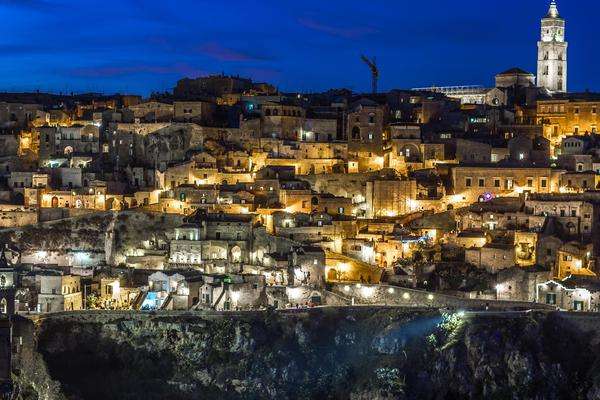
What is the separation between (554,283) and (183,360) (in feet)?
53.0

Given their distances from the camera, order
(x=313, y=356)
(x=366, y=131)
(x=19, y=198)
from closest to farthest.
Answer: (x=313, y=356), (x=19, y=198), (x=366, y=131)

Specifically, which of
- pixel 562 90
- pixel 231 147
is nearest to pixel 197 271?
pixel 231 147

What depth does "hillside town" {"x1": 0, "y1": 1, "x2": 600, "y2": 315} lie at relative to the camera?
50031mm

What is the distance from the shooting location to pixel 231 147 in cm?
6350

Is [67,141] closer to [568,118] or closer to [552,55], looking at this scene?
[568,118]

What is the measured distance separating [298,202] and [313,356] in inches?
484

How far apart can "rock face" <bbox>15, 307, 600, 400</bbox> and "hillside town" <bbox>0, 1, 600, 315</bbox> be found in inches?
74.5

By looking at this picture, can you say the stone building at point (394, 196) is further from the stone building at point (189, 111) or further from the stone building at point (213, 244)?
the stone building at point (189, 111)

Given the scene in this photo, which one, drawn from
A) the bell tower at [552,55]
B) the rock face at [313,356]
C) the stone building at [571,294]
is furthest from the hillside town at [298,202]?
the bell tower at [552,55]

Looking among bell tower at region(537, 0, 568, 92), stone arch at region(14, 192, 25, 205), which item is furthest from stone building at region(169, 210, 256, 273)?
bell tower at region(537, 0, 568, 92)

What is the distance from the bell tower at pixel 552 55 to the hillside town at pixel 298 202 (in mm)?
4722

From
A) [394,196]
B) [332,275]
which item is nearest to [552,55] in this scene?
[394,196]

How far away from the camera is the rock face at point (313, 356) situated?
43.9m

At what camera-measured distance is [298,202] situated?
5756 centimetres
